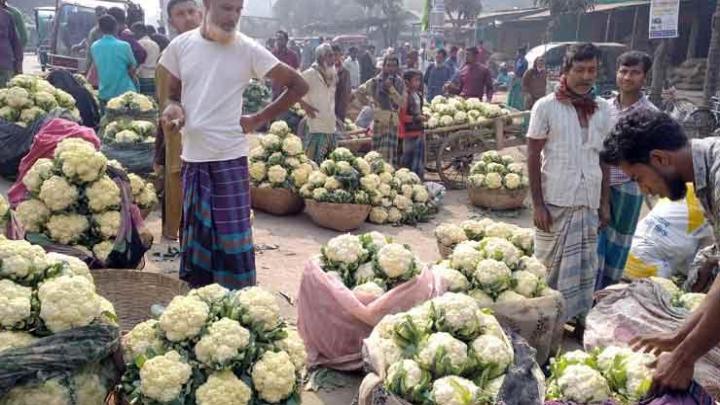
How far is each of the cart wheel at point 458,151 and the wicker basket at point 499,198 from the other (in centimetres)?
91

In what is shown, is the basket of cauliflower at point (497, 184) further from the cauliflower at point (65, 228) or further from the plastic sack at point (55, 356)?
the plastic sack at point (55, 356)

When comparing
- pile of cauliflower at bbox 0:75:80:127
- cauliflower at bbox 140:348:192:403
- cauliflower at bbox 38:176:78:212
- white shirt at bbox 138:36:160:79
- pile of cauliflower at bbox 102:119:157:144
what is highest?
white shirt at bbox 138:36:160:79

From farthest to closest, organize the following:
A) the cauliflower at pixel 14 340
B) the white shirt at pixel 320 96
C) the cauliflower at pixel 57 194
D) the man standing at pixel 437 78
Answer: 1. the man standing at pixel 437 78
2. the white shirt at pixel 320 96
3. the cauliflower at pixel 57 194
4. the cauliflower at pixel 14 340

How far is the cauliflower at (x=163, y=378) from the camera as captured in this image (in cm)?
222

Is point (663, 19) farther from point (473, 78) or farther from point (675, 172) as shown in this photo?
point (675, 172)

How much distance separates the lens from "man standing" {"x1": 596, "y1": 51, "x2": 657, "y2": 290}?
415 centimetres

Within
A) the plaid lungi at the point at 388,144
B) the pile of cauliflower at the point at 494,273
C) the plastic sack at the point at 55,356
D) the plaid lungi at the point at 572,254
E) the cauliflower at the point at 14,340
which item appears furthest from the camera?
the plaid lungi at the point at 388,144

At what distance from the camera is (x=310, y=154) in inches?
295

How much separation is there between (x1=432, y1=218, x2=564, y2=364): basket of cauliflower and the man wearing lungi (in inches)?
10.3

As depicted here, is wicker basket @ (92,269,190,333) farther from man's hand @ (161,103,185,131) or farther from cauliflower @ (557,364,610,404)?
cauliflower @ (557,364,610,404)

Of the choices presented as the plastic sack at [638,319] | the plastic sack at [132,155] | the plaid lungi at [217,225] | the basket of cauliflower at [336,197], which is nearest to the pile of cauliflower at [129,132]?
the plastic sack at [132,155]

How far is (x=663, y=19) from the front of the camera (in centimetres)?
855

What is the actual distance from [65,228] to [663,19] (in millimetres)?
7972

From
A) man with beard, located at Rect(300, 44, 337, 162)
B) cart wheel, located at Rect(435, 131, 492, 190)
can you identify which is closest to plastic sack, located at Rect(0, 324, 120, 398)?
man with beard, located at Rect(300, 44, 337, 162)
